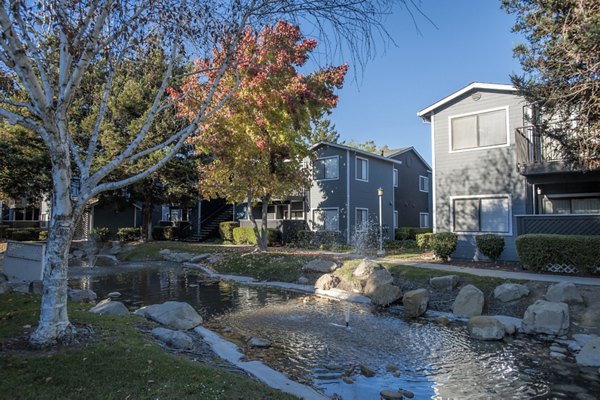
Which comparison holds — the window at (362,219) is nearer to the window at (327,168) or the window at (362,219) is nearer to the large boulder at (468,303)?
the window at (327,168)

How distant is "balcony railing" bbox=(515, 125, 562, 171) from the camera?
1348cm

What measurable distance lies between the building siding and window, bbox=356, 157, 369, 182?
8408 mm

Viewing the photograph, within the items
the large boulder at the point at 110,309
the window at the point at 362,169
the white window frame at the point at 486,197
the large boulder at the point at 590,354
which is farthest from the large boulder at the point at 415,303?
the window at the point at 362,169

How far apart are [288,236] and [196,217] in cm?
1033

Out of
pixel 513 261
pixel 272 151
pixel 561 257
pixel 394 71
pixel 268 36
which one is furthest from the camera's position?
pixel 272 151

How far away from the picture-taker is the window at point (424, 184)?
3344 centimetres

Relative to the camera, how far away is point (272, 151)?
19359 mm

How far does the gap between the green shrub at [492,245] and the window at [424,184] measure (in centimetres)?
1892

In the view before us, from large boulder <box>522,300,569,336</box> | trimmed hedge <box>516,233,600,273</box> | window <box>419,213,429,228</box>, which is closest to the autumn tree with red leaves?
trimmed hedge <box>516,233,600,273</box>

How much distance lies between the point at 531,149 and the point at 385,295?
300 inches

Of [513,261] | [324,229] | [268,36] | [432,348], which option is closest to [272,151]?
[324,229]

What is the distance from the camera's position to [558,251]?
11812mm

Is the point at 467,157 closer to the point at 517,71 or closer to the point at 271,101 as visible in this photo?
the point at 517,71

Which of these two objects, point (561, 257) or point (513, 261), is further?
point (513, 261)
